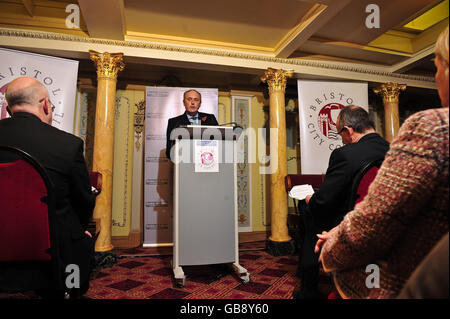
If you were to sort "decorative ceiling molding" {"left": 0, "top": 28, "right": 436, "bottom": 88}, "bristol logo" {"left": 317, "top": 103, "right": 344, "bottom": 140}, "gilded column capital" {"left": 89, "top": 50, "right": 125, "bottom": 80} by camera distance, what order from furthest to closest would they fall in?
"bristol logo" {"left": 317, "top": 103, "right": 344, "bottom": 140}, "gilded column capital" {"left": 89, "top": 50, "right": 125, "bottom": 80}, "decorative ceiling molding" {"left": 0, "top": 28, "right": 436, "bottom": 88}

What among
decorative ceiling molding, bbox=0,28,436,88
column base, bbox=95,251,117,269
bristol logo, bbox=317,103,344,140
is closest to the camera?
column base, bbox=95,251,117,269

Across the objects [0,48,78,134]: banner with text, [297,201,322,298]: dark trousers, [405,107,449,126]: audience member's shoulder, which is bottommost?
[297,201,322,298]: dark trousers

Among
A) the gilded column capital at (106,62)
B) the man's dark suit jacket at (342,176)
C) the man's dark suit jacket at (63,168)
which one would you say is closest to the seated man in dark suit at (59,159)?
the man's dark suit jacket at (63,168)

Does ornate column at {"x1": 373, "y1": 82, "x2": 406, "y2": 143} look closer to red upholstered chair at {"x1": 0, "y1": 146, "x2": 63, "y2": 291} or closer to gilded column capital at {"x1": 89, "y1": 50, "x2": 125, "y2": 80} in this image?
gilded column capital at {"x1": 89, "y1": 50, "x2": 125, "y2": 80}

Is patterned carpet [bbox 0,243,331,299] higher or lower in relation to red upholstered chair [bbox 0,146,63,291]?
lower

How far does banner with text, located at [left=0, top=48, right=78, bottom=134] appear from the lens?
3.15 metres

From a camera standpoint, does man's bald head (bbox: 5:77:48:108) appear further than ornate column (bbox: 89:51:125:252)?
No

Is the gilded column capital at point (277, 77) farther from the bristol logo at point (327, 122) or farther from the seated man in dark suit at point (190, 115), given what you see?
the seated man in dark suit at point (190, 115)

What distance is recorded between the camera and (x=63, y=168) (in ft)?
3.90

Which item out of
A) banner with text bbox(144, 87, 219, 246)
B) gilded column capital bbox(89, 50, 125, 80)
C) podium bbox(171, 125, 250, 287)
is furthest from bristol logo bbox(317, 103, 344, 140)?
gilded column capital bbox(89, 50, 125, 80)

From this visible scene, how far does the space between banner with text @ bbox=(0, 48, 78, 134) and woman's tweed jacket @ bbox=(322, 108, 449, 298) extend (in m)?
3.61

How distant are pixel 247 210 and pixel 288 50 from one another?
9.02ft

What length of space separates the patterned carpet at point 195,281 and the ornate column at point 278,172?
1.42ft
